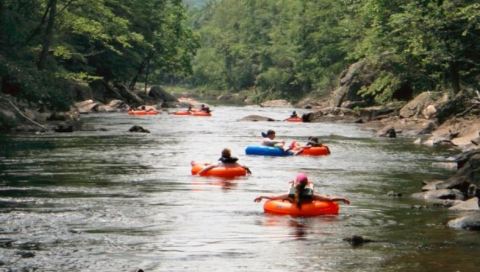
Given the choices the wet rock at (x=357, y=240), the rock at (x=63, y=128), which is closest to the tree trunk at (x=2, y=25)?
the rock at (x=63, y=128)

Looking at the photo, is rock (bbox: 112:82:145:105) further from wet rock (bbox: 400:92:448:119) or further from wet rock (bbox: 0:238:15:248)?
wet rock (bbox: 0:238:15:248)

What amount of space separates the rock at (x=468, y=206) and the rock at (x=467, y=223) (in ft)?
5.21

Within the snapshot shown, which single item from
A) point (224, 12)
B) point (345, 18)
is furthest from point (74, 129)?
point (224, 12)

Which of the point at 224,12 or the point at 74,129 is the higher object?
the point at 224,12

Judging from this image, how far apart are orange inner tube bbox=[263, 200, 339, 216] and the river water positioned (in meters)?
0.27

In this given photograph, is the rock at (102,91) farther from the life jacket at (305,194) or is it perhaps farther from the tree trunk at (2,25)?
the life jacket at (305,194)

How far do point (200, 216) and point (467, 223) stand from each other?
5.33m

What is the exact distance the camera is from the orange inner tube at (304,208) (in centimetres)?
1759

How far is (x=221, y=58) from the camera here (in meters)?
130

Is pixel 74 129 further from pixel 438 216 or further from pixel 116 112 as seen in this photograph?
pixel 438 216

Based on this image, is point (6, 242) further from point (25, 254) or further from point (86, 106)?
point (86, 106)

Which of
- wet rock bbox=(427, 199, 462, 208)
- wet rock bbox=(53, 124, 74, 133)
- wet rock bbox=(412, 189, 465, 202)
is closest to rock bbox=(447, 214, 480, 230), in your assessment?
wet rock bbox=(427, 199, 462, 208)

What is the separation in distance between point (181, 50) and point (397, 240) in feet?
240

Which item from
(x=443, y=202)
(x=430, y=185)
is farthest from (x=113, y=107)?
(x=443, y=202)
